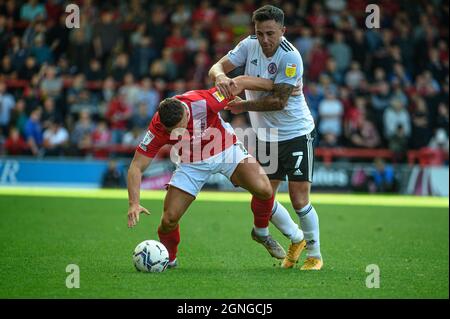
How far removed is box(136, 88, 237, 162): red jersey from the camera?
7562 millimetres

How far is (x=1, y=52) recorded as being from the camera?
20781 millimetres

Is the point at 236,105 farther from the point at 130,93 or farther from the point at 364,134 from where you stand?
the point at 130,93

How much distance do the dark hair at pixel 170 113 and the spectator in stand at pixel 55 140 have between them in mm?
11915

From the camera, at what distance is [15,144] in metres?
19.1

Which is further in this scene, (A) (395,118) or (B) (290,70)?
(A) (395,118)

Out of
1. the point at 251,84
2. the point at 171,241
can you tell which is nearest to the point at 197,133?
the point at 251,84

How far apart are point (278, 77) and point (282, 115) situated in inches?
16.1

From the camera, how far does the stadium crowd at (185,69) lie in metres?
18.8

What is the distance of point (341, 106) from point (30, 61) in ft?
24.2

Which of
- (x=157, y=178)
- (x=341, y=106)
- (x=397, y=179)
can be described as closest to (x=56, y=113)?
(x=157, y=178)

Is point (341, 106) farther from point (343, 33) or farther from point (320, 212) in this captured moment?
point (320, 212)

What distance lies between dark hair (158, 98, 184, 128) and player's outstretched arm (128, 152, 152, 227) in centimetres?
42

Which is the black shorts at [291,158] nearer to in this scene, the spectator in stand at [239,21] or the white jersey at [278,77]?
the white jersey at [278,77]

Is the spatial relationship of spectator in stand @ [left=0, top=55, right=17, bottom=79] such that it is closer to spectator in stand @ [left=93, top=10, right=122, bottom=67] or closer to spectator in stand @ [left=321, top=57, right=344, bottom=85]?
spectator in stand @ [left=93, top=10, right=122, bottom=67]
